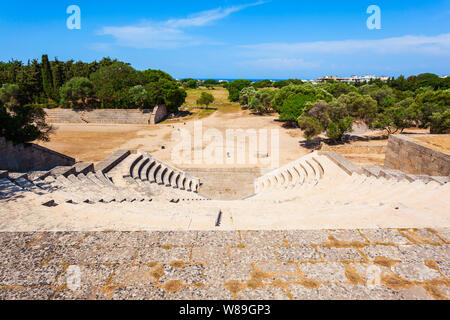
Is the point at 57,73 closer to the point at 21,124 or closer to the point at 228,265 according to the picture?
the point at 21,124

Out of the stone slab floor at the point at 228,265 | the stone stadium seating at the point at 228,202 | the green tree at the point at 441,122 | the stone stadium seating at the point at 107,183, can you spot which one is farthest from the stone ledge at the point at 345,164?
the green tree at the point at 441,122

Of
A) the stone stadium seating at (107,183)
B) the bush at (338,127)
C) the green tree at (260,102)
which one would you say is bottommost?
the stone stadium seating at (107,183)

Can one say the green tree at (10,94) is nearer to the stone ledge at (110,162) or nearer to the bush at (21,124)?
Answer: the bush at (21,124)

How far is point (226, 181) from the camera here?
15039 millimetres

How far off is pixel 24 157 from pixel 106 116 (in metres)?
23.3

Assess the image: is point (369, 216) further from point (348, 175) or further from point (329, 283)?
point (348, 175)

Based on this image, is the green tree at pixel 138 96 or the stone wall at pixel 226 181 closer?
the stone wall at pixel 226 181

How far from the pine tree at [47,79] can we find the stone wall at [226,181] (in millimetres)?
38564

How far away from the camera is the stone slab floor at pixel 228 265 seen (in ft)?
9.35

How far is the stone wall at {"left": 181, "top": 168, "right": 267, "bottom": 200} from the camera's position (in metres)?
13.3

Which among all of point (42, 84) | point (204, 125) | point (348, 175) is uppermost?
point (42, 84)

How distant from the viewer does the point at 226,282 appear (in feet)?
9.87
